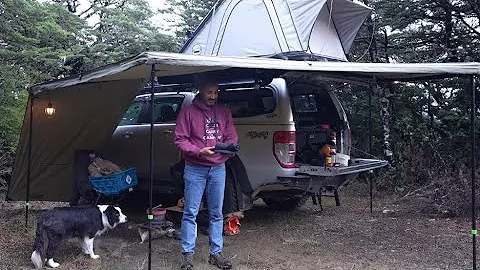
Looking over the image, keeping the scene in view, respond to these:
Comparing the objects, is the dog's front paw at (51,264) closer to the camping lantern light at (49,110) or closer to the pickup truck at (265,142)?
the pickup truck at (265,142)

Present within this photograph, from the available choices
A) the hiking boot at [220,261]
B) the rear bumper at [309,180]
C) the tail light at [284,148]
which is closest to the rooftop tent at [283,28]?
the tail light at [284,148]

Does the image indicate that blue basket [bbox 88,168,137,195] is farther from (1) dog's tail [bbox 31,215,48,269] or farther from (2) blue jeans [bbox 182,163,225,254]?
(2) blue jeans [bbox 182,163,225,254]

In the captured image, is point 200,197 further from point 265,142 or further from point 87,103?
point 87,103

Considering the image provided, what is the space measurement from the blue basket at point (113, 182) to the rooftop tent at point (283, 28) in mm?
2461

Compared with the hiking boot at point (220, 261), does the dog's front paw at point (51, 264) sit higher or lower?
lower

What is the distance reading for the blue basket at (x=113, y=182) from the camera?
634cm

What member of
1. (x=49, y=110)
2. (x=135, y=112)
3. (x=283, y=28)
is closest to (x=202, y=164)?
(x=49, y=110)

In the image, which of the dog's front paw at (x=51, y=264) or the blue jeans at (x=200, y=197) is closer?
the blue jeans at (x=200, y=197)

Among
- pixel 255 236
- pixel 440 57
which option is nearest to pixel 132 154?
pixel 255 236

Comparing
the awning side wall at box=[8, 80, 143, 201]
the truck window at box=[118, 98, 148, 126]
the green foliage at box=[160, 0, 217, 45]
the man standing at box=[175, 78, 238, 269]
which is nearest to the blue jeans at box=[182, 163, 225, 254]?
the man standing at box=[175, 78, 238, 269]

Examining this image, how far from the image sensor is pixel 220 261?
15.3 ft

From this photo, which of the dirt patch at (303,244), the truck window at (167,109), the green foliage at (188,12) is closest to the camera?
the dirt patch at (303,244)

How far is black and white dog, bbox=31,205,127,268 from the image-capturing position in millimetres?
4707

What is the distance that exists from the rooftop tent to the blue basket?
2461mm
